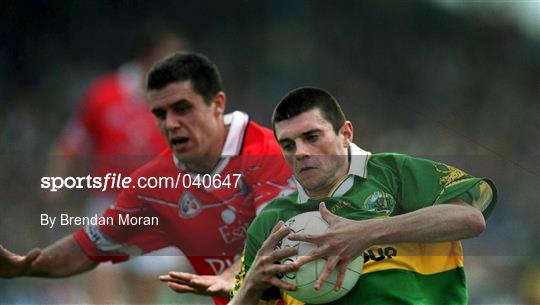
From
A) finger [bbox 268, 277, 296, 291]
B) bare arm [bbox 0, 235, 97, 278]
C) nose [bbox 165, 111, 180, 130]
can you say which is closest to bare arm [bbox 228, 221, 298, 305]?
finger [bbox 268, 277, 296, 291]

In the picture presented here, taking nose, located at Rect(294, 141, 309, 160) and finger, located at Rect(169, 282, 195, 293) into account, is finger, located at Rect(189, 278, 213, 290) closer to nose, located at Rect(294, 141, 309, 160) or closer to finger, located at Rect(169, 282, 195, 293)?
finger, located at Rect(169, 282, 195, 293)

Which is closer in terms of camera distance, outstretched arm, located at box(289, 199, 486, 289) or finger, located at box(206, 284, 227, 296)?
outstretched arm, located at box(289, 199, 486, 289)

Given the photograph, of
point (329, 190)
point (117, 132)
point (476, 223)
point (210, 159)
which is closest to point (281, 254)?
point (329, 190)

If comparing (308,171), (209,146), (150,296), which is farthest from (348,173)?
(150,296)

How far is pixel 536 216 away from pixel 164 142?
1.59 metres

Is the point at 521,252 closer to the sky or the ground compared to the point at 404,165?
closer to the ground

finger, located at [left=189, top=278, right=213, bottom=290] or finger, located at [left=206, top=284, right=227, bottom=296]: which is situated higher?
finger, located at [left=189, top=278, right=213, bottom=290]

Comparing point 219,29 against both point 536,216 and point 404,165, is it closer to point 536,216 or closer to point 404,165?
point 404,165

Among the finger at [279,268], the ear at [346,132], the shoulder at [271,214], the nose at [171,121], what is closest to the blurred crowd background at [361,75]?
the ear at [346,132]

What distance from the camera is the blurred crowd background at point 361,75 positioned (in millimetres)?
3537

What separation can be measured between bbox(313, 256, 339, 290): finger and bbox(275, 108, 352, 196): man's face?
1.02 ft

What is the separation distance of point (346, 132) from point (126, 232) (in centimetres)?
103

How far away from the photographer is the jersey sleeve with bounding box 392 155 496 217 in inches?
134

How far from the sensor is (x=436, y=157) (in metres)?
3.52
